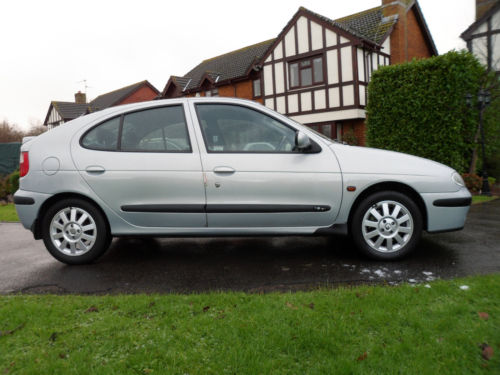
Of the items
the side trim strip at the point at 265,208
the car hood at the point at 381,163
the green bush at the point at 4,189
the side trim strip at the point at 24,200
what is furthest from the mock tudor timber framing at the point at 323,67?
the side trim strip at the point at 24,200

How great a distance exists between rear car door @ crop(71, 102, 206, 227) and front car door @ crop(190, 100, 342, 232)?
0.18 meters

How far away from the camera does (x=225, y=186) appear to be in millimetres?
4109

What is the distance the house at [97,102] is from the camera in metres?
40.4

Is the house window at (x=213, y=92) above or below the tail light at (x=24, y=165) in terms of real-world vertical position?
above

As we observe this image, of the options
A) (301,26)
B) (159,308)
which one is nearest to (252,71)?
(301,26)

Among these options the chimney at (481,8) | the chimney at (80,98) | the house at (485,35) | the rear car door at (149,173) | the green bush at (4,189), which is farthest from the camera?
the chimney at (80,98)

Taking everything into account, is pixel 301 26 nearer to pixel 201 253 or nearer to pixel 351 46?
pixel 351 46

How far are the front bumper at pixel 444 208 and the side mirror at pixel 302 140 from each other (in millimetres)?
1320

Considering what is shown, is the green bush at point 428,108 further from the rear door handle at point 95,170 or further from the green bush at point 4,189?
the green bush at point 4,189

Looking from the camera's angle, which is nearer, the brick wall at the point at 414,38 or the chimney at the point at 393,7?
the chimney at the point at 393,7

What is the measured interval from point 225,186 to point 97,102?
46568mm

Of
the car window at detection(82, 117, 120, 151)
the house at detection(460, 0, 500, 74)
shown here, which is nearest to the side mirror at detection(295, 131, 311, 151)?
the car window at detection(82, 117, 120, 151)

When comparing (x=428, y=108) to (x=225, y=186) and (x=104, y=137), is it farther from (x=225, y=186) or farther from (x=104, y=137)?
(x=104, y=137)

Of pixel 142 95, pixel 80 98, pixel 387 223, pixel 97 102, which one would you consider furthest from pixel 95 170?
pixel 80 98
